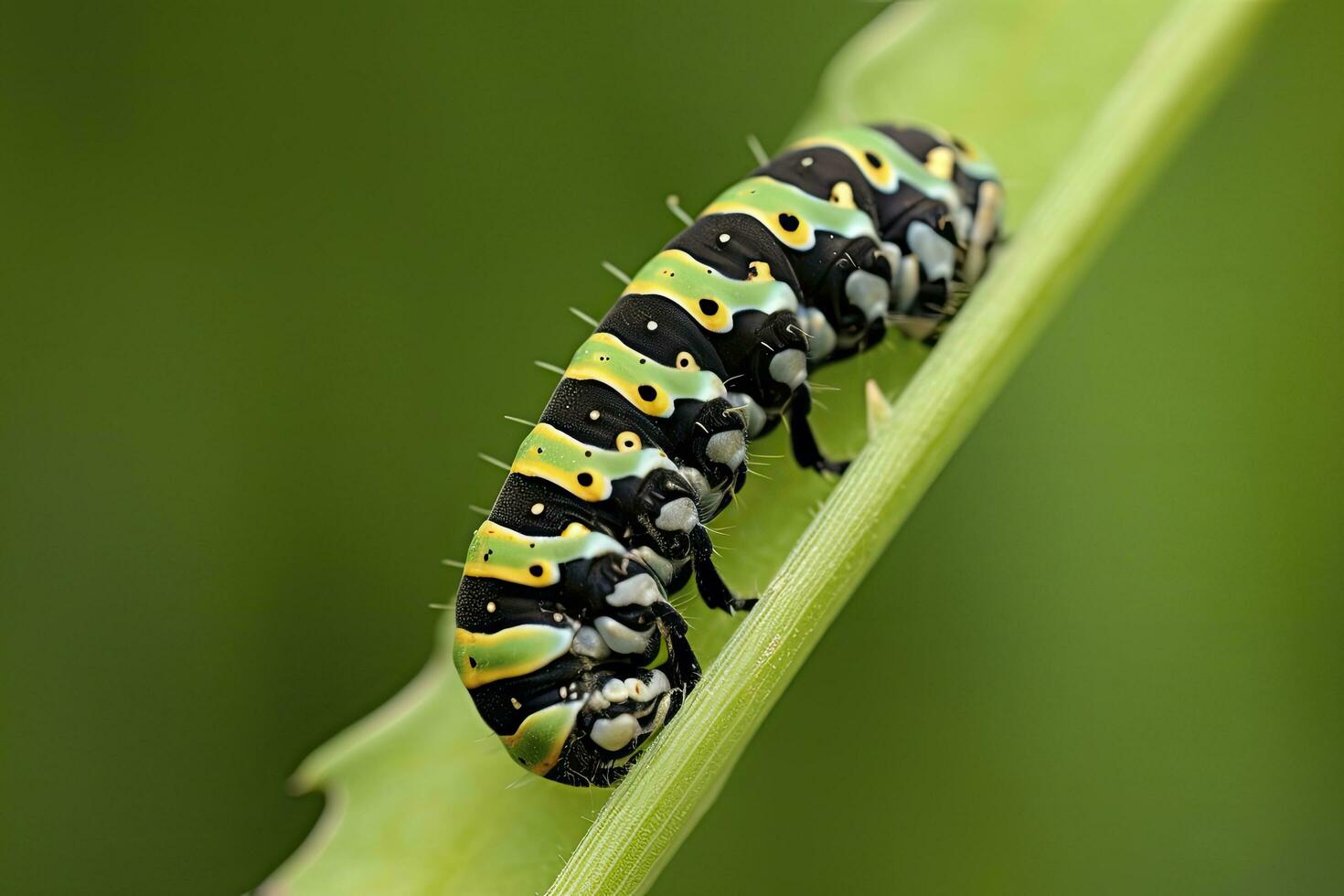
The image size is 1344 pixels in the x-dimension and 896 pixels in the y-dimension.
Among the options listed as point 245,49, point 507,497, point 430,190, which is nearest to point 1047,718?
point 507,497

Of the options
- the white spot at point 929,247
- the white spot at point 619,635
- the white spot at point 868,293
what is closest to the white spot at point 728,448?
the white spot at point 619,635

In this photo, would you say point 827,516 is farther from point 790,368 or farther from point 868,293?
point 868,293

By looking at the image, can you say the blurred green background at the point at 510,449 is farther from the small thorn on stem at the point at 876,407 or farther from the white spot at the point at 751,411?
the small thorn on stem at the point at 876,407

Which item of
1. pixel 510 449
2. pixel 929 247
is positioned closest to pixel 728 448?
pixel 929 247

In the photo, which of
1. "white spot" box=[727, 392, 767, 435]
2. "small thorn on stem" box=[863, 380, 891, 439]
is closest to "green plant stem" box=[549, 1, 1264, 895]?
"small thorn on stem" box=[863, 380, 891, 439]

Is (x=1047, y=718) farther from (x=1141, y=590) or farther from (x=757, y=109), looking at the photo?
(x=757, y=109)

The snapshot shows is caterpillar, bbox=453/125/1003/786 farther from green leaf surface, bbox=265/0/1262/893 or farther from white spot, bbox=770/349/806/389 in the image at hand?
green leaf surface, bbox=265/0/1262/893

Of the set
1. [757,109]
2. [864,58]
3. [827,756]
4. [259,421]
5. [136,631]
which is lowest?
[136,631]
